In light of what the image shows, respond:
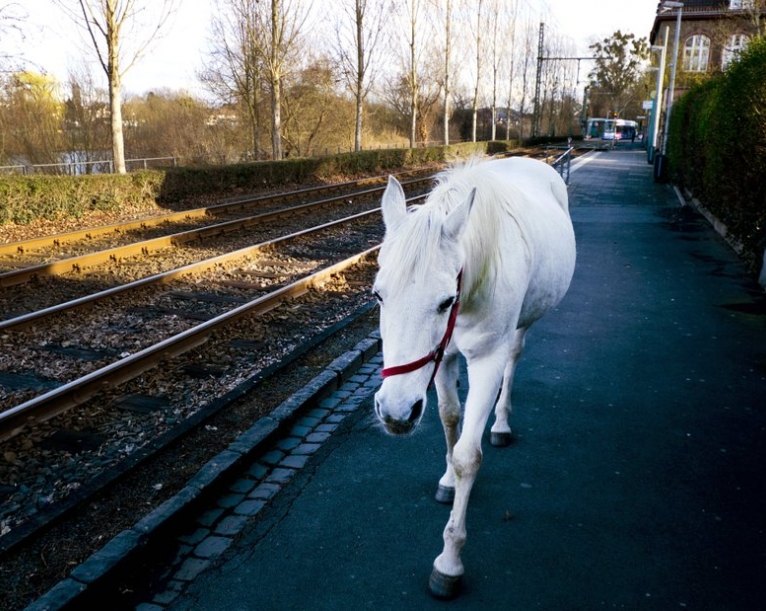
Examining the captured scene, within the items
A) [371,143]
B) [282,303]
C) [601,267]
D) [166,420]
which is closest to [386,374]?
[166,420]

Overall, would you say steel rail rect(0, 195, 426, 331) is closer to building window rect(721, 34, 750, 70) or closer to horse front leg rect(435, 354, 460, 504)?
horse front leg rect(435, 354, 460, 504)

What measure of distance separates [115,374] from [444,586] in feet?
12.1

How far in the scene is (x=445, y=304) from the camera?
2.40 meters

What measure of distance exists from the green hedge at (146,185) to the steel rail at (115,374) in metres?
4.37

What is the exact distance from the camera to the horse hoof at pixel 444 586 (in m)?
2.93

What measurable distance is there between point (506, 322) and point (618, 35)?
110936 mm

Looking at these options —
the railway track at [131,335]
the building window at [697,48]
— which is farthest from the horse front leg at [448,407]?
the building window at [697,48]

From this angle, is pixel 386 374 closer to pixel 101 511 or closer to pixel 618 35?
pixel 101 511

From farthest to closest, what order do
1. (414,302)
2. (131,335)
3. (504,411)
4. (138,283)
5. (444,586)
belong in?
(138,283) < (131,335) < (504,411) < (444,586) < (414,302)

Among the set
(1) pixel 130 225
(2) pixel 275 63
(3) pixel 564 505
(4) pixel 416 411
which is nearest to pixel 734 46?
(2) pixel 275 63

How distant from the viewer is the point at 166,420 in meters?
4.70

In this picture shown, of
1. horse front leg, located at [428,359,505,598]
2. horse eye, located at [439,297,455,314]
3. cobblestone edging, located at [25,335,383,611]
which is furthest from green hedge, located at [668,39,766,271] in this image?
horse eye, located at [439,297,455,314]

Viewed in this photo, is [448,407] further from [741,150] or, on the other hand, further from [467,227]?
[741,150]

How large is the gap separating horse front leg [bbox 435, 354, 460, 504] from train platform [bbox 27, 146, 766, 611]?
0.12m
